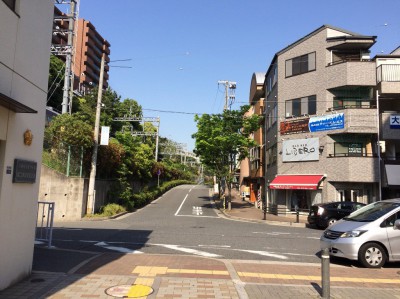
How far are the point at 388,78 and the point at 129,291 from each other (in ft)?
76.3

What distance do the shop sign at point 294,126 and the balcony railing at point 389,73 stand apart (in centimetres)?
545

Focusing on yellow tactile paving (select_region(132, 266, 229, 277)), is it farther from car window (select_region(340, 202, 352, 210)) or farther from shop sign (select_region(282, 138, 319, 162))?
shop sign (select_region(282, 138, 319, 162))

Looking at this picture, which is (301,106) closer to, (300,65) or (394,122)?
(300,65)

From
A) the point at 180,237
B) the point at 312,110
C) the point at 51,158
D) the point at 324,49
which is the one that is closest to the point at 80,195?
the point at 51,158

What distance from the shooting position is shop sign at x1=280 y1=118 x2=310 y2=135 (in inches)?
1013

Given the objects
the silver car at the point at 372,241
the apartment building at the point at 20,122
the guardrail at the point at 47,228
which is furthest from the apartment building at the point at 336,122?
the apartment building at the point at 20,122

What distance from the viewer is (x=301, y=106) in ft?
86.8

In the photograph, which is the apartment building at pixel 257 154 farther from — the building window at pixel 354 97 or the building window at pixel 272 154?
the building window at pixel 354 97

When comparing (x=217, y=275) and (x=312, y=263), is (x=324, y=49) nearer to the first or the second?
(x=312, y=263)

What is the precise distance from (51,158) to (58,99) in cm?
3216

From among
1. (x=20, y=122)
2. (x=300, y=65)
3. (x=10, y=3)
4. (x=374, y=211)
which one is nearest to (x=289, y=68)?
(x=300, y=65)

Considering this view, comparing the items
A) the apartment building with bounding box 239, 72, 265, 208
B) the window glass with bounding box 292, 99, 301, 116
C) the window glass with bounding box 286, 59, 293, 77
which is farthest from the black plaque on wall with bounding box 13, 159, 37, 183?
the apartment building with bounding box 239, 72, 265, 208

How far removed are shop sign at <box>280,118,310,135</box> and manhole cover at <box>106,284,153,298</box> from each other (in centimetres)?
2141

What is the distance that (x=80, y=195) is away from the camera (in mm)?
21141
